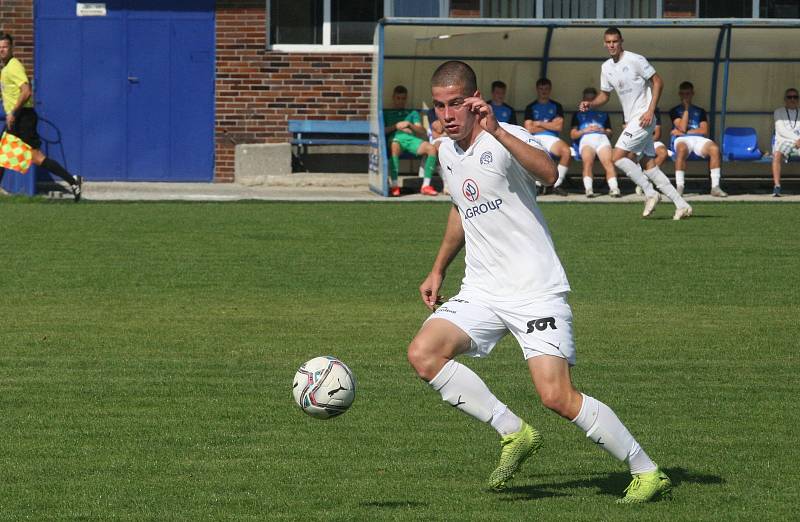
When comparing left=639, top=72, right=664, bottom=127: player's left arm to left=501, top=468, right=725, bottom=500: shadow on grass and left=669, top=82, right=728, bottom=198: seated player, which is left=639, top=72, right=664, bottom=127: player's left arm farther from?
left=501, top=468, right=725, bottom=500: shadow on grass

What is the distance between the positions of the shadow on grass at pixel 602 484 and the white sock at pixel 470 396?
274 millimetres

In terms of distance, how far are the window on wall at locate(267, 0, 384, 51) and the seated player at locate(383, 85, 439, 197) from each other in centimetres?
214

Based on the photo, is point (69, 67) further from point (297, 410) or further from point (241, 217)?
point (297, 410)

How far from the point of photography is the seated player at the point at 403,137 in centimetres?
2075

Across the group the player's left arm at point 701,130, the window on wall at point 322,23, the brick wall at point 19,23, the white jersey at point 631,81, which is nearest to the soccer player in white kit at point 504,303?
the white jersey at point 631,81

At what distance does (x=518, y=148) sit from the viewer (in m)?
5.60

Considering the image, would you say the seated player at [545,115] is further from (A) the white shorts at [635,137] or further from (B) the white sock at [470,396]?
(B) the white sock at [470,396]

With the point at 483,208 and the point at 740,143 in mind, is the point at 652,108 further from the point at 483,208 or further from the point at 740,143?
the point at 483,208

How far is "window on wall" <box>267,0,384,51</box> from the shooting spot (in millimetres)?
23641

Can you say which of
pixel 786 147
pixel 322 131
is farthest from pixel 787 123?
pixel 322 131

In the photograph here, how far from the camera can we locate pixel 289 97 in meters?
23.5

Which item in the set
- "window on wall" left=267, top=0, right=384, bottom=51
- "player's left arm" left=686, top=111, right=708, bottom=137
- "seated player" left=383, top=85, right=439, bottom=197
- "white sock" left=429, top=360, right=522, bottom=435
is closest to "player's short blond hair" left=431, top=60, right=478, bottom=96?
"white sock" left=429, top=360, right=522, bottom=435

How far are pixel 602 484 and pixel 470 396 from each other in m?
0.73

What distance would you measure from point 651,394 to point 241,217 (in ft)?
32.7
